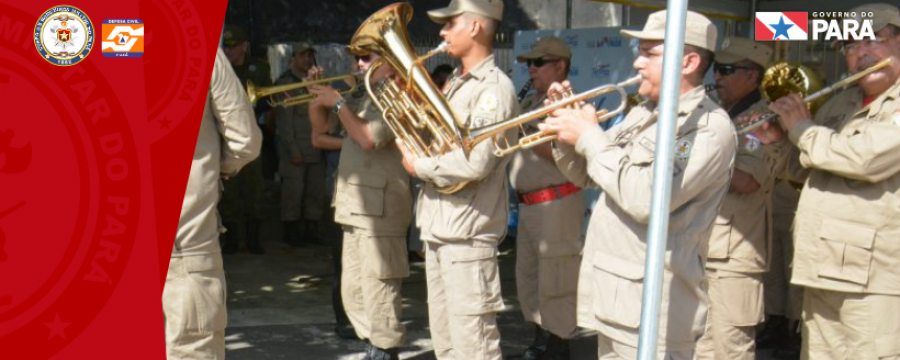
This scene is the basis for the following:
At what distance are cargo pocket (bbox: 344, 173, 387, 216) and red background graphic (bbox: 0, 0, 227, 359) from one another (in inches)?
62.9

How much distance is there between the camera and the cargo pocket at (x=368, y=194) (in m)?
5.80

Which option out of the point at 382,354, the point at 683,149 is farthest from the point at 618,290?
the point at 382,354

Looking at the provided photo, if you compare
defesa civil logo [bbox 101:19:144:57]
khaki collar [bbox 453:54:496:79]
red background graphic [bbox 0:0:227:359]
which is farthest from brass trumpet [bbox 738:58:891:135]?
defesa civil logo [bbox 101:19:144:57]

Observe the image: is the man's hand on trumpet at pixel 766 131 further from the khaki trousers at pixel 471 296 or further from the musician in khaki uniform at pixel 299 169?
the musician in khaki uniform at pixel 299 169

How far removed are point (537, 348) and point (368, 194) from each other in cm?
132

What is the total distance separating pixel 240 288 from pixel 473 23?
12.4 ft

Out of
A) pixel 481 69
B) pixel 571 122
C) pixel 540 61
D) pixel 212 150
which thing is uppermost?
pixel 540 61

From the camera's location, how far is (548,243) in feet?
19.4

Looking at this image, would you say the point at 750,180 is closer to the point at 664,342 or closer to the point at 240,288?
the point at 664,342

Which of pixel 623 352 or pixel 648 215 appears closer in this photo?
pixel 648 215

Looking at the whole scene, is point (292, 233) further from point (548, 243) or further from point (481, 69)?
point (481, 69)

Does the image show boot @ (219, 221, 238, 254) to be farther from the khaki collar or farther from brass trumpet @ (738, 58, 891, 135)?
brass trumpet @ (738, 58, 891, 135)

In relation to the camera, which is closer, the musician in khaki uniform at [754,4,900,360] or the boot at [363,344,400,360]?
the musician in khaki uniform at [754,4,900,360]

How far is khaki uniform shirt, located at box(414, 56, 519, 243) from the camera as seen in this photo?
4.81 m
